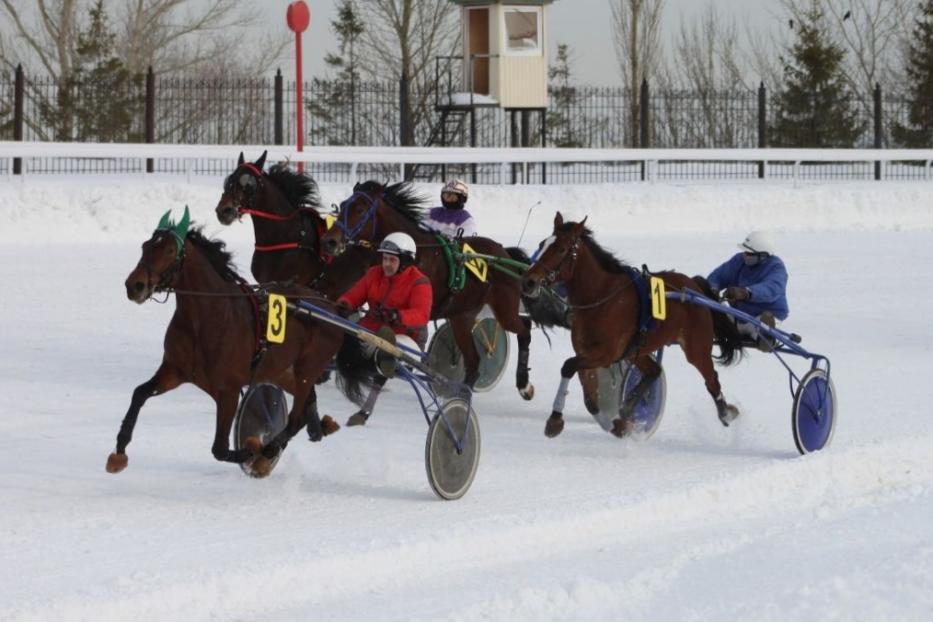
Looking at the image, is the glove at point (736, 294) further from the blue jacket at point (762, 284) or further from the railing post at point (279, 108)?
the railing post at point (279, 108)

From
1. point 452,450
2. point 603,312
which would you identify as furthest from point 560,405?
point 452,450

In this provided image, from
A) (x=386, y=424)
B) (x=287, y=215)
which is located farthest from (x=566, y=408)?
(x=287, y=215)

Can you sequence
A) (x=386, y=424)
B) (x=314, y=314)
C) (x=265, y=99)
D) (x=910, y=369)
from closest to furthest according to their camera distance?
(x=314, y=314), (x=386, y=424), (x=910, y=369), (x=265, y=99)

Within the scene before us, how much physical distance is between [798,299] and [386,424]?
7447mm

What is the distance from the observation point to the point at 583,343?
9.80m

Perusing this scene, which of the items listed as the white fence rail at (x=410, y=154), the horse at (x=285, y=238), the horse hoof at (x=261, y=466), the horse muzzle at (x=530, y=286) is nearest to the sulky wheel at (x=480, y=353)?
the horse at (x=285, y=238)

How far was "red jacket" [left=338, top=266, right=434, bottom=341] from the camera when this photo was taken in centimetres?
905

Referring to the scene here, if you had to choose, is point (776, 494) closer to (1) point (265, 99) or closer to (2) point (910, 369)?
(2) point (910, 369)

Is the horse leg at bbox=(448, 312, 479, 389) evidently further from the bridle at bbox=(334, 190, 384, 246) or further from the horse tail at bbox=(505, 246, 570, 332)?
the bridle at bbox=(334, 190, 384, 246)

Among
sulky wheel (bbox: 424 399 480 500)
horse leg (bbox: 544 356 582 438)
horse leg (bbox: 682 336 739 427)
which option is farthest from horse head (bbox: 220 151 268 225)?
horse leg (bbox: 682 336 739 427)

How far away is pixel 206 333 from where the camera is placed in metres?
8.00

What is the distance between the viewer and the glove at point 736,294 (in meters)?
10.4

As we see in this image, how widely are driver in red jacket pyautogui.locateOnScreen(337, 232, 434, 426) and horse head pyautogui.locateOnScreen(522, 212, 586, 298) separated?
0.72m

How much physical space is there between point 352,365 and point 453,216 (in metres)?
3.08
